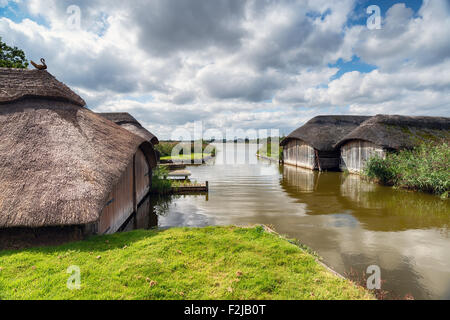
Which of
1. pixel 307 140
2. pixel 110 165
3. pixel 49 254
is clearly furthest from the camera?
pixel 307 140

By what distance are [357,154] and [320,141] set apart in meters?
4.19

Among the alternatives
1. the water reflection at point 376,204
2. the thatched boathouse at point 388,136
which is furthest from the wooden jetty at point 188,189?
the thatched boathouse at point 388,136

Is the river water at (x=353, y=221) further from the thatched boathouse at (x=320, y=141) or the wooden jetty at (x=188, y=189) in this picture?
the thatched boathouse at (x=320, y=141)

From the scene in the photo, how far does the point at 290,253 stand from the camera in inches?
222

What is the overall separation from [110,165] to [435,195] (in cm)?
1634

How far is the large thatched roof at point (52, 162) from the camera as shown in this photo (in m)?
5.50

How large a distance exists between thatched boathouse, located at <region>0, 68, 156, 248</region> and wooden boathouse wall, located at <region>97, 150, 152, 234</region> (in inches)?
1.4

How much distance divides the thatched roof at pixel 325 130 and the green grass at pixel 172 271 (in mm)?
21210

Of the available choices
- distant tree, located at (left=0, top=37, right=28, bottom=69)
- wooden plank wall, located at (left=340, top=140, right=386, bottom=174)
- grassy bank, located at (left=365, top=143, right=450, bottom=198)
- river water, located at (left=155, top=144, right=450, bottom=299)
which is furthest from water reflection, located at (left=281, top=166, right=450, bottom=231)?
distant tree, located at (left=0, top=37, right=28, bottom=69)

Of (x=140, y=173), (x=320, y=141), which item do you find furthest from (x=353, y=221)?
(x=320, y=141)

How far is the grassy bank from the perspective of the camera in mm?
13094

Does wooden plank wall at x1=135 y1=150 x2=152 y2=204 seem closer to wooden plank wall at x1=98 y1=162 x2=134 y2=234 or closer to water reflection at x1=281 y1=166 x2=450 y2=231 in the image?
wooden plank wall at x1=98 y1=162 x2=134 y2=234
